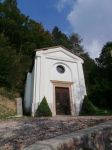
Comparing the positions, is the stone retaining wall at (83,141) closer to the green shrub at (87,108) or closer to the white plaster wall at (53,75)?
the green shrub at (87,108)

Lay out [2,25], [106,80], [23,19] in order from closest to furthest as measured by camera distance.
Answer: [106,80]
[2,25]
[23,19]

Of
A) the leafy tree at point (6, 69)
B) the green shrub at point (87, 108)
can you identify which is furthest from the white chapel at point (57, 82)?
the leafy tree at point (6, 69)

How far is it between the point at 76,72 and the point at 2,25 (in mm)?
19101

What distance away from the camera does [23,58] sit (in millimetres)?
34062

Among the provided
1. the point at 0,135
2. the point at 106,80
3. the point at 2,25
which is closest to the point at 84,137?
the point at 0,135

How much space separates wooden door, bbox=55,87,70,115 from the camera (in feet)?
71.7

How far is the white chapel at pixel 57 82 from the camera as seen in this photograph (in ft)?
70.1

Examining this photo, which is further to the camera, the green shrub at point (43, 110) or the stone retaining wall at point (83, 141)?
the green shrub at point (43, 110)

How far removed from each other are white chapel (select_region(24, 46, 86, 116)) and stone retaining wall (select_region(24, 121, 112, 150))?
1502 centimetres

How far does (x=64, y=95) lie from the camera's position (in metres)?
22.5

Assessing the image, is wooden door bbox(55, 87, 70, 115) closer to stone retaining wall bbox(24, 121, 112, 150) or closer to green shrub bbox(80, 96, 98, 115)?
green shrub bbox(80, 96, 98, 115)

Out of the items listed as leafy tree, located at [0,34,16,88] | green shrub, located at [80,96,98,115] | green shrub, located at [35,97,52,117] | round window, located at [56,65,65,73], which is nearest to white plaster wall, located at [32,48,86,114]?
round window, located at [56,65,65,73]

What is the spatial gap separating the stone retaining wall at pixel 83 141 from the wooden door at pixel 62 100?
16.0 m

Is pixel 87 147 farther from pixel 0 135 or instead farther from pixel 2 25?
pixel 2 25
